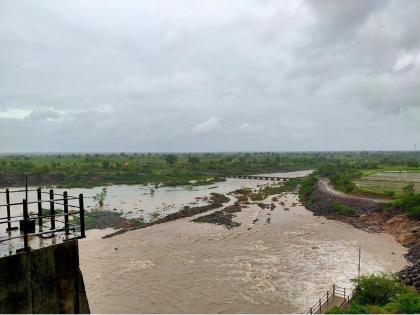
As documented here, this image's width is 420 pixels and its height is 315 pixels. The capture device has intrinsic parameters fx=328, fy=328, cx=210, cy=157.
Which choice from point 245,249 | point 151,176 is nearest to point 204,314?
point 245,249

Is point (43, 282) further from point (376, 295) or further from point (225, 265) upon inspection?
point (225, 265)

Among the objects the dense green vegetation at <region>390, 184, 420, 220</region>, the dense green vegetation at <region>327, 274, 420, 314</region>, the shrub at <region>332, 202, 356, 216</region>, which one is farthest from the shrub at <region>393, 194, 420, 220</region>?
the dense green vegetation at <region>327, 274, 420, 314</region>

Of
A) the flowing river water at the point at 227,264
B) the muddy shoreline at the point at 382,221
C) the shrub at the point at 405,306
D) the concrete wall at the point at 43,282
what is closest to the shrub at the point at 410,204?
the muddy shoreline at the point at 382,221

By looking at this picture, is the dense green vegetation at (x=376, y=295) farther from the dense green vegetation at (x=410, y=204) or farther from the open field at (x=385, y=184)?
the open field at (x=385, y=184)

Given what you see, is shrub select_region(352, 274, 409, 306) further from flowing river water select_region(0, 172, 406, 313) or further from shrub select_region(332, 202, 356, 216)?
shrub select_region(332, 202, 356, 216)

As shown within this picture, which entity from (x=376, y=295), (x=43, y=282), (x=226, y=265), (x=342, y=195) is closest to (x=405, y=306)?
(x=376, y=295)

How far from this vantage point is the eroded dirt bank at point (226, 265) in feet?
64.0

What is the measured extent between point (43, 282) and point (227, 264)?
19751 mm

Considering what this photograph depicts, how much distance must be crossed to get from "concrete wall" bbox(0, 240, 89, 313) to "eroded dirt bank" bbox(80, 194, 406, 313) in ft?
39.5

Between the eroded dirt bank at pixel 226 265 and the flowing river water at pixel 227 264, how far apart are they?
6 cm

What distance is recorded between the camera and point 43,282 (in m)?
7.16

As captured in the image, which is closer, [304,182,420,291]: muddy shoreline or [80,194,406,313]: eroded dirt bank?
[80,194,406,313]: eroded dirt bank

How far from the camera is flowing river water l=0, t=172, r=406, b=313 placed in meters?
19.5

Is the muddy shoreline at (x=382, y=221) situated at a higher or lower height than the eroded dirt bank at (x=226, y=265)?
higher
